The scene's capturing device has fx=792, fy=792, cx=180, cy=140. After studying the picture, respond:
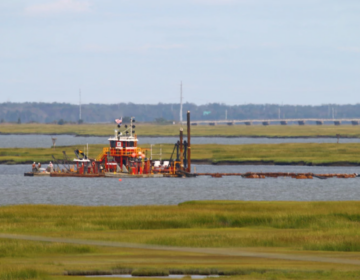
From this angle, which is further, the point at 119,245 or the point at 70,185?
the point at 70,185

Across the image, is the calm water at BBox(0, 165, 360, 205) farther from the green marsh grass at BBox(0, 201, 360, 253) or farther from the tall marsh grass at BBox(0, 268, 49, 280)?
the tall marsh grass at BBox(0, 268, 49, 280)

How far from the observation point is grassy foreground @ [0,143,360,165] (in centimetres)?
15025

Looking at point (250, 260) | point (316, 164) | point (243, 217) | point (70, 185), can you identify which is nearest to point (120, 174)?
point (70, 185)

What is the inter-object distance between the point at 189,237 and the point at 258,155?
117638 mm

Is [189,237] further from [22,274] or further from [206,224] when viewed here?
[22,274]

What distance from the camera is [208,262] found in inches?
1355

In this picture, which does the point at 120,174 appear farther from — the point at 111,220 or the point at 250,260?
the point at 250,260

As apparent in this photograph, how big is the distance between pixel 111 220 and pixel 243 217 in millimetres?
8510

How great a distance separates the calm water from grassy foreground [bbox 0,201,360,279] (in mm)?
20358

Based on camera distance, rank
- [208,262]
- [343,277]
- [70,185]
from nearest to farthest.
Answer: [343,277], [208,262], [70,185]

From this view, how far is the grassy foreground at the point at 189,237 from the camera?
32.5 m

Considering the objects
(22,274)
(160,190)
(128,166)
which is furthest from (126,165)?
(22,274)

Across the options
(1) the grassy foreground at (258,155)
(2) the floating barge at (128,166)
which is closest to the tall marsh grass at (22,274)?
(2) the floating barge at (128,166)

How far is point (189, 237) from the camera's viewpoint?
4250 cm
